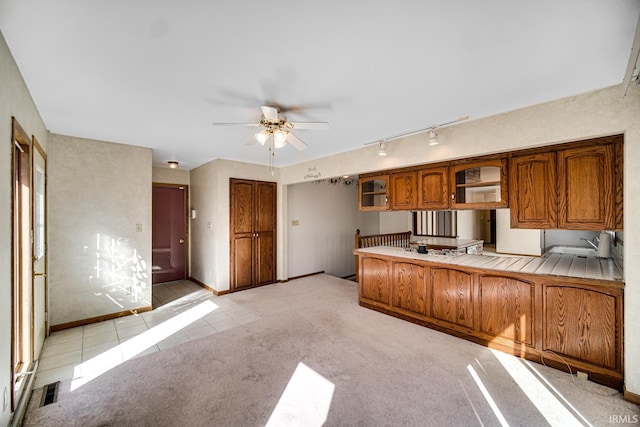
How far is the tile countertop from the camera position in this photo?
2.40 meters

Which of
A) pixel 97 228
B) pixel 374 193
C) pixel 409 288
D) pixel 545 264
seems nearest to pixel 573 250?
pixel 545 264

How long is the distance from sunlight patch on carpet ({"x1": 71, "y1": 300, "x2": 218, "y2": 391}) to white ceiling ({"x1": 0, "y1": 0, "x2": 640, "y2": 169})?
2.53 metres

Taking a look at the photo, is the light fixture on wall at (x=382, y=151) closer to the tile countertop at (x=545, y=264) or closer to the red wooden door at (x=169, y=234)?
the tile countertop at (x=545, y=264)

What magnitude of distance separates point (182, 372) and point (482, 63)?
3576 mm

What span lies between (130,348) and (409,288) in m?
3.38

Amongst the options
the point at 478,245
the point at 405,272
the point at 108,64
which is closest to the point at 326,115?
the point at 108,64

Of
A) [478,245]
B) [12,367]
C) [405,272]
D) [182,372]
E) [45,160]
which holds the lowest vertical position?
[182,372]

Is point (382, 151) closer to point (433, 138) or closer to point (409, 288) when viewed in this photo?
point (433, 138)

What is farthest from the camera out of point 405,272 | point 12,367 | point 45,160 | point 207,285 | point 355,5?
point 207,285

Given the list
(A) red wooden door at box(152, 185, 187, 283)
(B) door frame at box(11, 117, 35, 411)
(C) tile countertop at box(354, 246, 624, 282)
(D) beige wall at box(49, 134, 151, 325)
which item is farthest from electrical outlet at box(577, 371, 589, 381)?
(A) red wooden door at box(152, 185, 187, 283)

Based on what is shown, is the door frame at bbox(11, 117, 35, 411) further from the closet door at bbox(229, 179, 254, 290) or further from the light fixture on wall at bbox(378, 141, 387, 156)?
the light fixture on wall at bbox(378, 141, 387, 156)

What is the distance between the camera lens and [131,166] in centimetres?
390

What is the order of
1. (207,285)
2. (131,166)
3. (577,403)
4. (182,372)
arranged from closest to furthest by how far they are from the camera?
(577,403)
(182,372)
(131,166)
(207,285)

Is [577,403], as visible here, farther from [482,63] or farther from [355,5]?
[355,5]
